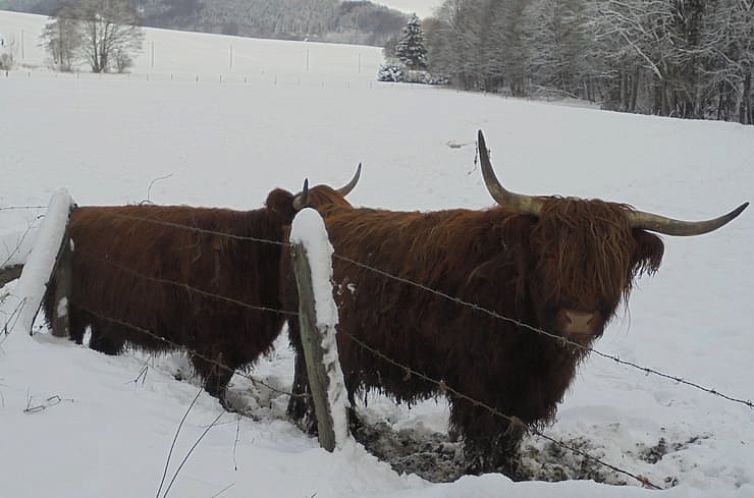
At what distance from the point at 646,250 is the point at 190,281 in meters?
2.74

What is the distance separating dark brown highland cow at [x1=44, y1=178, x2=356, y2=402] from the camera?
4.25 m

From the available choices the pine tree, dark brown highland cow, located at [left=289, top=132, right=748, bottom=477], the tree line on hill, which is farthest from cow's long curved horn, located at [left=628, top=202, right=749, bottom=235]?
the pine tree

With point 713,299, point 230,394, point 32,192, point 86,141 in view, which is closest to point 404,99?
point 86,141

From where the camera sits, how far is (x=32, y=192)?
44.2ft

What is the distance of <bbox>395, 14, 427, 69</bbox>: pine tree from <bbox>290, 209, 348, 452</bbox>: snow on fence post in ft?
182

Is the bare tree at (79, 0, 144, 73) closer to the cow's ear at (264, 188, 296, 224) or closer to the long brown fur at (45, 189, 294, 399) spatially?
the long brown fur at (45, 189, 294, 399)

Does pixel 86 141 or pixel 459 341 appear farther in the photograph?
pixel 86 141

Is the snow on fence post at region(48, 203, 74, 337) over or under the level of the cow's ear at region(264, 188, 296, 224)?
under

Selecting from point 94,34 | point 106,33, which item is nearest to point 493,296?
point 94,34

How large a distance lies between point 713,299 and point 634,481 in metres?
4.66

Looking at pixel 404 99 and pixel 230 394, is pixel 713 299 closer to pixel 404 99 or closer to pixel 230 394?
pixel 230 394

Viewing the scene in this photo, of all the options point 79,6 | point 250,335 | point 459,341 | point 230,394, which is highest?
point 79,6

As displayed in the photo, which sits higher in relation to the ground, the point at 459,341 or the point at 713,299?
the point at 459,341

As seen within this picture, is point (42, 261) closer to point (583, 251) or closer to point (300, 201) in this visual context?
point (300, 201)
